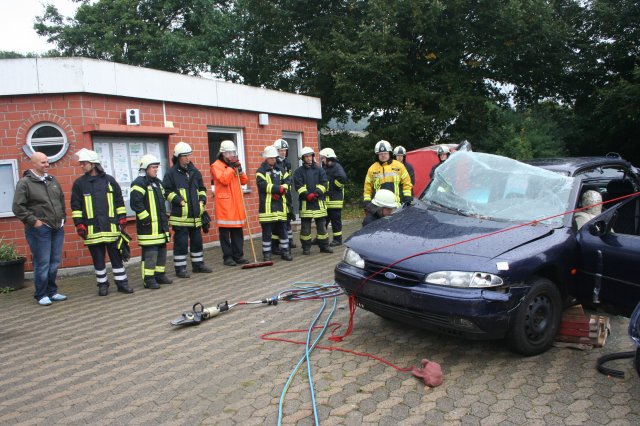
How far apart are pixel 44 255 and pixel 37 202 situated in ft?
2.40

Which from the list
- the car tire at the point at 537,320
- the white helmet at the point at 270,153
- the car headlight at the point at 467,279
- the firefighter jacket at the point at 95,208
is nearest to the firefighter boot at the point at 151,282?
the firefighter jacket at the point at 95,208

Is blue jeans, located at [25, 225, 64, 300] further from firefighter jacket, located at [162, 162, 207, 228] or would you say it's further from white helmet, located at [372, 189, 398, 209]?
white helmet, located at [372, 189, 398, 209]

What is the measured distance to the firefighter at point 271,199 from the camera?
8508 mm

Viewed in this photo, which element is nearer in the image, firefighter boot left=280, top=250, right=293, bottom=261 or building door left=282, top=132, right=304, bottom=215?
firefighter boot left=280, top=250, right=293, bottom=261

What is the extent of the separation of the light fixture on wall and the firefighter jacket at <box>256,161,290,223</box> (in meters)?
2.59

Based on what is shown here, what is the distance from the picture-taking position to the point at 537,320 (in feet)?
13.1

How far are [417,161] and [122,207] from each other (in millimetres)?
9109

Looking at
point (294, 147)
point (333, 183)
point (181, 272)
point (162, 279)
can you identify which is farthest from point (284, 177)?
point (294, 147)

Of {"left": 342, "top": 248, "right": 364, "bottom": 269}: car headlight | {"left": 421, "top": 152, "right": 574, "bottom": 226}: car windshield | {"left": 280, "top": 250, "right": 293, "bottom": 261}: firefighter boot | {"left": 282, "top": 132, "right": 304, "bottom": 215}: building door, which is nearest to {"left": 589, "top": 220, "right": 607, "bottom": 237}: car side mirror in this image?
{"left": 421, "top": 152, "right": 574, "bottom": 226}: car windshield

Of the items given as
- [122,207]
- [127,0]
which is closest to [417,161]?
[122,207]

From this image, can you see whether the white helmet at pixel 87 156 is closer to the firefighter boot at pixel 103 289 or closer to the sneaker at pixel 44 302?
the firefighter boot at pixel 103 289

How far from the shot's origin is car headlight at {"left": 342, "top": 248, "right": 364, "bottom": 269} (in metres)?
4.41

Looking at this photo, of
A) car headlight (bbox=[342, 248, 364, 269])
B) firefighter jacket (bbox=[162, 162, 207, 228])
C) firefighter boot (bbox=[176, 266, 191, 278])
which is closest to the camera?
car headlight (bbox=[342, 248, 364, 269])

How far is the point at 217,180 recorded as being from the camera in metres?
8.29
